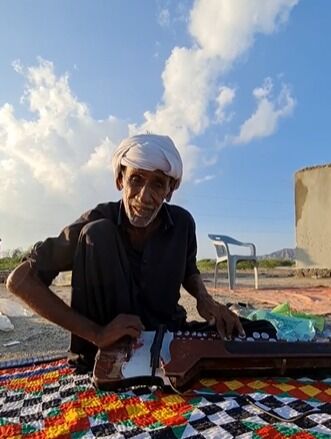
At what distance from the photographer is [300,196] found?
9.48 m

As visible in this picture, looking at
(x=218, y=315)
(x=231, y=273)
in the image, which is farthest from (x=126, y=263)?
(x=231, y=273)

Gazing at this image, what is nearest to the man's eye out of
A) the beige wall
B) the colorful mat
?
the colorful mat

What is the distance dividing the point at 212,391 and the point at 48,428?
0.48m

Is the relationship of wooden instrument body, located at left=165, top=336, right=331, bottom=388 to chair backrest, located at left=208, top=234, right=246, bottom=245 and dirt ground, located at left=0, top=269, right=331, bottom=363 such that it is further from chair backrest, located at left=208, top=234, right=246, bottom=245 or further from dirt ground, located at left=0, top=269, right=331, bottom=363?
chair backrest, located at left=208, top=234, right=246, bottom=245

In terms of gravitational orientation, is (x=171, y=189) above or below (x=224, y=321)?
above

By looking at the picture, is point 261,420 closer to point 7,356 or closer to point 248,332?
point 248,332

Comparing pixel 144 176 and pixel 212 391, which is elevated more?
pixel 144 176

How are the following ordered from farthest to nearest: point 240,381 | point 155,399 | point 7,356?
1. point 7,356
2. point 240,381
3. point 155,399

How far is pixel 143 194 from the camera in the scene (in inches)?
59.8

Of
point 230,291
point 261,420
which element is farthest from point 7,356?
point 230,291

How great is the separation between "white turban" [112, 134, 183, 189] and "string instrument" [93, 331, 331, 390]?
594mm

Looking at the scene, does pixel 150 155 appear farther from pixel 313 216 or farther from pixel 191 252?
pixel 313 216

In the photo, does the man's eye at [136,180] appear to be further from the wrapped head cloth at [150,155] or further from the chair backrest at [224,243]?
the chair backrest at [224,243]

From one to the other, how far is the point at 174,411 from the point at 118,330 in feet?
0.97
